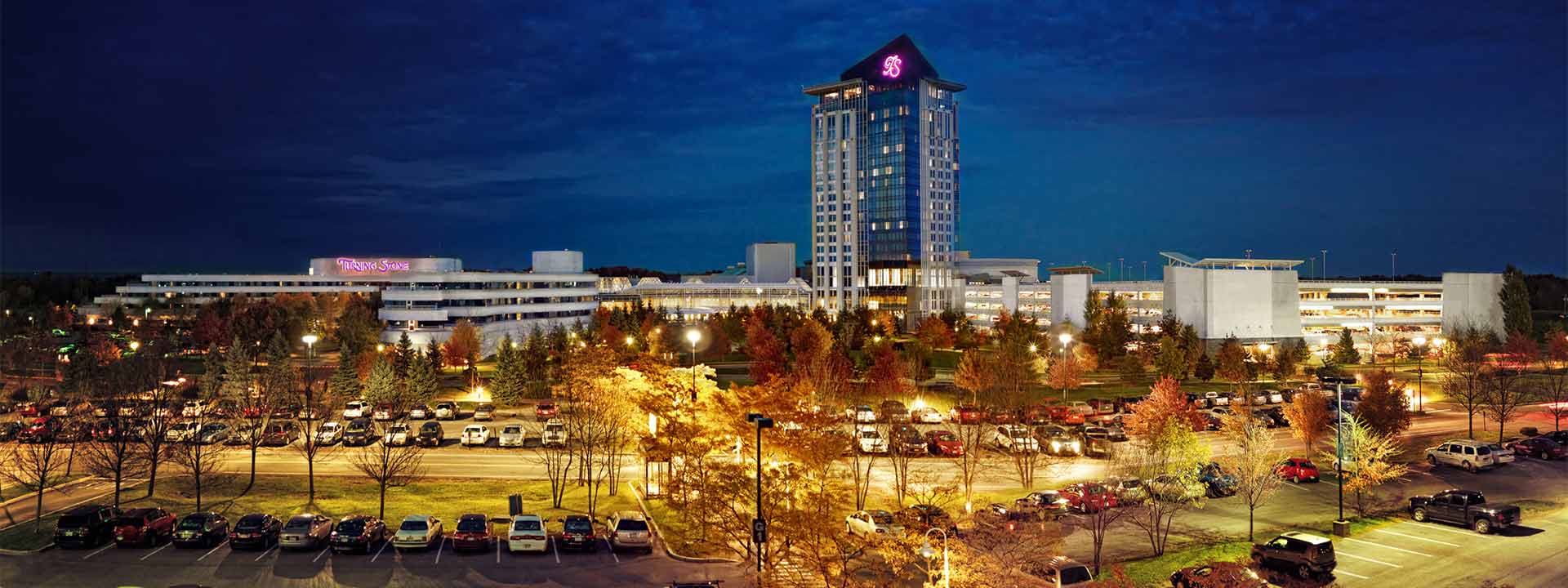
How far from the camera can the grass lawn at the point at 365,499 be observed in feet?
121

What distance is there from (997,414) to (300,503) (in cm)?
3304

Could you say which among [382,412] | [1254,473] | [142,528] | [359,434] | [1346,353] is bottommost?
[142,528]

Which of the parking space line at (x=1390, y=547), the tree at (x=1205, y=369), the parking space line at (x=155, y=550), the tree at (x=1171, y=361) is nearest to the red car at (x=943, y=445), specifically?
the parking space line at (x=1390, y=547)

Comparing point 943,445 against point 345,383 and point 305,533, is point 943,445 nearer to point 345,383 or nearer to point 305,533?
point 305,533

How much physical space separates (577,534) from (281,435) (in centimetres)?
3035

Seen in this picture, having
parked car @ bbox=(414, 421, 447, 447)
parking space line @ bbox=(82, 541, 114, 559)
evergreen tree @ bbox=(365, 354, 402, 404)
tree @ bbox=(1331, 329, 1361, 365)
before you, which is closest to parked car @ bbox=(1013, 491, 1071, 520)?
parking space line @ bbox=(82, 541, 114, 559)

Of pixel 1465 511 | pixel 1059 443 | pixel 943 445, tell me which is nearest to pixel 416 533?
pixel 943 445

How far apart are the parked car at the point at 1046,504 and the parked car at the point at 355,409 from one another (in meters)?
45.5

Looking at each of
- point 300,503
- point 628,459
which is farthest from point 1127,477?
point 300,503

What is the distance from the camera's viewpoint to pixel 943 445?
1946 inches

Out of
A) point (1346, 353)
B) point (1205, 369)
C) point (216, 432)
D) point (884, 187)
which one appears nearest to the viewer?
point (216, 432)

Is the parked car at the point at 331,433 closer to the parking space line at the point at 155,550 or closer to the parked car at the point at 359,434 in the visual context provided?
the parked car at the point at 359,434

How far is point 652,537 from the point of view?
33906 millimetres

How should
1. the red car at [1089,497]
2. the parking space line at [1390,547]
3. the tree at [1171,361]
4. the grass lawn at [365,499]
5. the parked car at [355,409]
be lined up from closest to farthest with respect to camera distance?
1. the parking space line at [1390,547]
2. the red car at [1089,497]
3. the grass lawn at [365,499]
4. the parked car at [355,409]
5. the tree at [1171,361]
